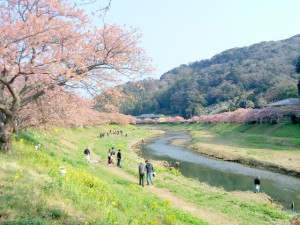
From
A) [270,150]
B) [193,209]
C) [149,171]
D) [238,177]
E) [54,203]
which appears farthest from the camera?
[270,150]

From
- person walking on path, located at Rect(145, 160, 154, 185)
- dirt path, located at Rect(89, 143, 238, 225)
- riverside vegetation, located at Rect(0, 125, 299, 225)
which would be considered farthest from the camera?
person walking on path, located at Rect(145, 160, 154, 185)

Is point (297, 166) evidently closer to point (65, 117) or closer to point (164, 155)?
point (164, 155)

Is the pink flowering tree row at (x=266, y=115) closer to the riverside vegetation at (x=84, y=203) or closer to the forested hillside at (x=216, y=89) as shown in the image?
the forested hillside at (x=216, y=89)

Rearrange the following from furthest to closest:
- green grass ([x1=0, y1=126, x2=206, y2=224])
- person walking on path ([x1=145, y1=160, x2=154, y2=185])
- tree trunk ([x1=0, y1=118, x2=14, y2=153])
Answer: person walking on path ([x1=145, y1=160, x2=154, y2=185]), tree trunk ([x1=0, y1=118, x2=14, y2=153]), green grass ([x1=0, y1=126, x2=206, y2=224])

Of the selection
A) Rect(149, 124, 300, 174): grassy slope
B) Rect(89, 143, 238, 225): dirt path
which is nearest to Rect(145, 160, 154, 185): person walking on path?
Rect(89, 143, 238, 225): dirt path

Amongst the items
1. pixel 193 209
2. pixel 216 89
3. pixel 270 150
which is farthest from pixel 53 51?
pixel 216 89

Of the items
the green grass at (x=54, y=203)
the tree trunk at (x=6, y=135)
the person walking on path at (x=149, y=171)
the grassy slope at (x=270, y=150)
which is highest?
the tree trunk at (x=6, y=135)

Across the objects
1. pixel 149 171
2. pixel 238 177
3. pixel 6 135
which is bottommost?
pixel 238 177

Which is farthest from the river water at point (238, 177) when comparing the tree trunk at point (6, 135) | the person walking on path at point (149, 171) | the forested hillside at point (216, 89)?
the forested hillside at point (216, 89)

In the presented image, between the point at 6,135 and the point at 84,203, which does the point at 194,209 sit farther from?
the point at 6,135

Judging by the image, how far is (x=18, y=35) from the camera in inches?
459

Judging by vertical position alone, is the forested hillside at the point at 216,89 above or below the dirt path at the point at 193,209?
above

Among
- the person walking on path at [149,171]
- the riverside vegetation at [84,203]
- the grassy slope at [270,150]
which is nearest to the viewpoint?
the riverside vegetation at [84,203]

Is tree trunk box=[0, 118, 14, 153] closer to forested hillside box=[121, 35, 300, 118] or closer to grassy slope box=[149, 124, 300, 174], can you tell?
grassy slope box=[149, 124, 300, 174]
